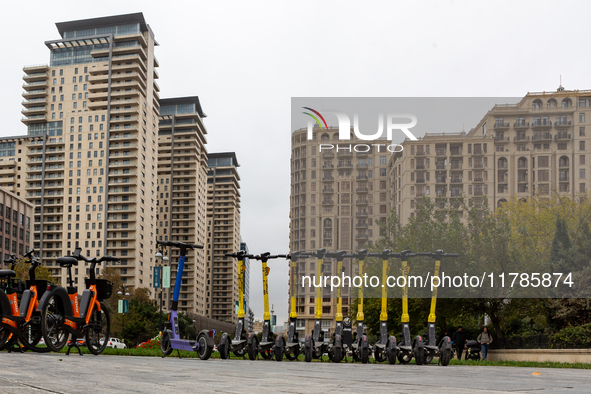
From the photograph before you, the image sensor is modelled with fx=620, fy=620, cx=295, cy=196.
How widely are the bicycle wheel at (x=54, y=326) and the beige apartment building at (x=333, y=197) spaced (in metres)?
96.0

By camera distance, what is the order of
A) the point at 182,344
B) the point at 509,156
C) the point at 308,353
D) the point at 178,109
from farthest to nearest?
the point at 178,109 < the point at 509,156 < the point at 308,353 < the point at 182,344

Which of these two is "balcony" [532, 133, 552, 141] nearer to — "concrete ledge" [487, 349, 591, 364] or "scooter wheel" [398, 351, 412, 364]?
"concrete ledge" [487, 349, 591, 364]

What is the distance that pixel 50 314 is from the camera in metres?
12.4

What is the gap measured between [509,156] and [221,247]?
387 ft

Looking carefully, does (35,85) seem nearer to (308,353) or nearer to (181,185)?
(181,185)

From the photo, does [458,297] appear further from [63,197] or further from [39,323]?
[63,197]

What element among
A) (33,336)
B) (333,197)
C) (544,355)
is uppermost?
(333,197)

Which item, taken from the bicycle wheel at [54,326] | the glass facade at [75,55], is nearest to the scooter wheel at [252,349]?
the bicycle wheel at [54,326]

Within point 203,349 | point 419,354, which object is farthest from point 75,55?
point 419,354

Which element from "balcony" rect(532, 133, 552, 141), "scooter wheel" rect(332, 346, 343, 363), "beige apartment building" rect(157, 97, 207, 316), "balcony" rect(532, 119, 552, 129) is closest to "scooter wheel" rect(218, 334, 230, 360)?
"scooter wheel" rect(332, 346, 343, 363)

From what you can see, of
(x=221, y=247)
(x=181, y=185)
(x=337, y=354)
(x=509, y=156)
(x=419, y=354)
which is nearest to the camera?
(x=419, y=354)

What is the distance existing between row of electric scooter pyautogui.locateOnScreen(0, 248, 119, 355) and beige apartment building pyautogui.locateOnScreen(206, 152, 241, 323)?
6636 inches

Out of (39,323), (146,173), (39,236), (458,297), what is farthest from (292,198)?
(39,323)

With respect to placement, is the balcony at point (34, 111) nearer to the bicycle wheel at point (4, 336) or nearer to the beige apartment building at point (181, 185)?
the beige apartment building at point (181, 185)
